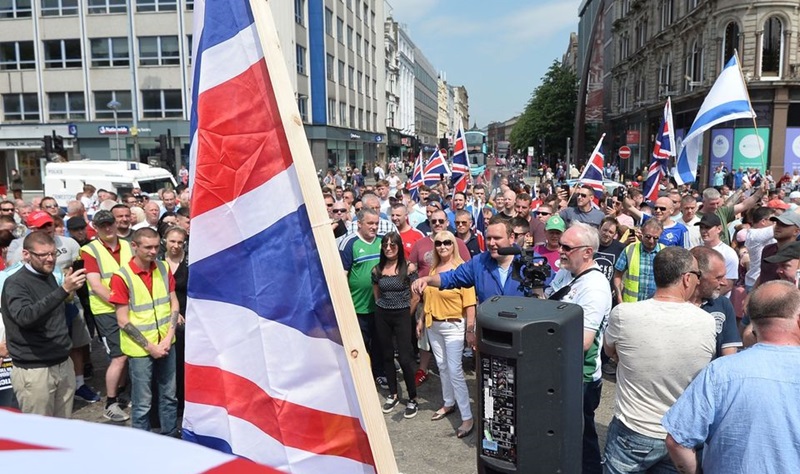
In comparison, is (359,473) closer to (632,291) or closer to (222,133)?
(222,133)

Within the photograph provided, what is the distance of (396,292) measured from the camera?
5.67 meters

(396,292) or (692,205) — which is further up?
(692,205)

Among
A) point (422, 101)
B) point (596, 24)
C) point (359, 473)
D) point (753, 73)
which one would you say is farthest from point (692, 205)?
point (422, 101)

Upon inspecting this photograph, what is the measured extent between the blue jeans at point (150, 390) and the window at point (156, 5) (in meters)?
34.5

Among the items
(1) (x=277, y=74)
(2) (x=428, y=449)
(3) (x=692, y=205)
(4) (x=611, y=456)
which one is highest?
(1) (x=277, y=74)

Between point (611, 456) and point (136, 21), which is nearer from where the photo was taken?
point (611, 456)

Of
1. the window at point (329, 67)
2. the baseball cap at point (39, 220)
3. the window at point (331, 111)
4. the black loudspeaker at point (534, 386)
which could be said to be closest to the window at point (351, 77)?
the window at point (329, 67)

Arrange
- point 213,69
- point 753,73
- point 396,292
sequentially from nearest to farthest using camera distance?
point 213,69, point 396,292, point 753,73

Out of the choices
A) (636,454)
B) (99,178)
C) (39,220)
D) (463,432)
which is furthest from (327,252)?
(99,178)

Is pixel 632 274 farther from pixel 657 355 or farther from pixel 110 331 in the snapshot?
pixel 110 331

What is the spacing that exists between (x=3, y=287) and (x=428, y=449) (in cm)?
345

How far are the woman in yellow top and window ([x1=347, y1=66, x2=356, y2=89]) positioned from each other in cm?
4633

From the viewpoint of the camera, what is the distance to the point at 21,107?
36.7m

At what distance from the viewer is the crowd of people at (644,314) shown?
2402mm
